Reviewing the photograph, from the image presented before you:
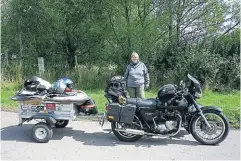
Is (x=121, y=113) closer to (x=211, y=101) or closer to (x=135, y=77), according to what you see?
(x=135, y=77)

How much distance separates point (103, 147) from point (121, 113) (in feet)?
2.31

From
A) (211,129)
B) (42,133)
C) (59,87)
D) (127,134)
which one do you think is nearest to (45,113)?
(42,133)

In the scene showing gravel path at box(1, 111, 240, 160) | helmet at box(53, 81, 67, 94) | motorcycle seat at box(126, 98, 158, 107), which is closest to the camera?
gravel path at box(1, 111, 240, 160)

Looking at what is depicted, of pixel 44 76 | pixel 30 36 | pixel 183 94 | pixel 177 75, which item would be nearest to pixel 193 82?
pixel 183 94

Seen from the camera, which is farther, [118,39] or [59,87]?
[118,39]

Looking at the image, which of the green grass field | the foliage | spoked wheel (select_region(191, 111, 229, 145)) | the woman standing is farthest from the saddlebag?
the foliage

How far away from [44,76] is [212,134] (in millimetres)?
9245

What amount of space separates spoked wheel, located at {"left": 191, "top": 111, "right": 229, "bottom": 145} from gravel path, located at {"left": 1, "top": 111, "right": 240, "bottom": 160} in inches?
5.1

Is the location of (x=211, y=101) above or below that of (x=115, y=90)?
below

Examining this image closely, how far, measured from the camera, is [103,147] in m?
5.67

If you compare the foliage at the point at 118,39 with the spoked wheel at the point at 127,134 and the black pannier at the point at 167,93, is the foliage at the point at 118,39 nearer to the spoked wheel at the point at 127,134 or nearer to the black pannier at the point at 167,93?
the black pannier at the point at 167,93

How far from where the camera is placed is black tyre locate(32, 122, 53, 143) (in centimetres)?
595

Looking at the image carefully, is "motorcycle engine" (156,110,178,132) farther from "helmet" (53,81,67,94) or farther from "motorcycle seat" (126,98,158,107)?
"helmet" (53,81,67,94)

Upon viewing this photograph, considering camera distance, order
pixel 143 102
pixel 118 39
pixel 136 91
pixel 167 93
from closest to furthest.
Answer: pixel 167 93 < pixel 143 102 < pixel 136 91 < pixel 118 39
